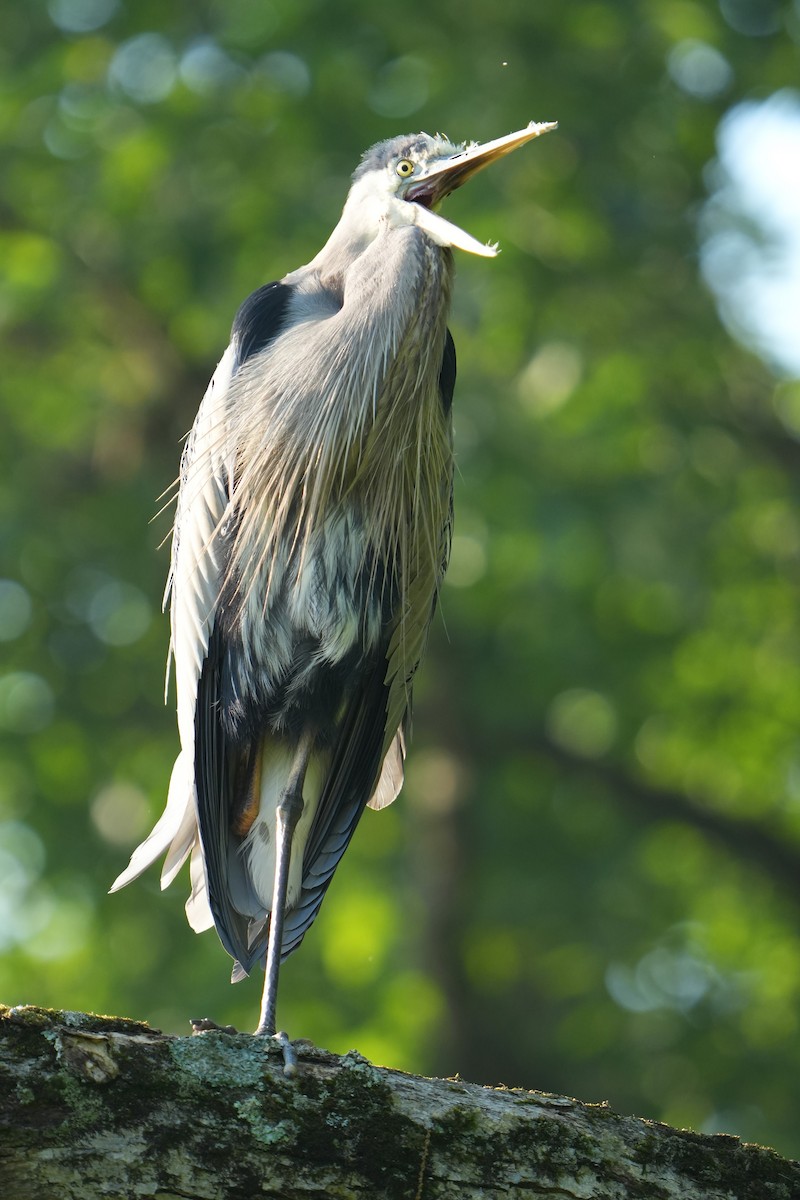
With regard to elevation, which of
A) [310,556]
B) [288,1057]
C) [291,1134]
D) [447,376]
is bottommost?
[291,1134]

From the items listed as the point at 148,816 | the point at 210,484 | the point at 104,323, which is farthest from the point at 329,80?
the point at 210,484

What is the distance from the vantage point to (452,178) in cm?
368

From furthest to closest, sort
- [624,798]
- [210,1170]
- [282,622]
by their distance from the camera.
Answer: [624,798]
[282,622]
[210,1170]

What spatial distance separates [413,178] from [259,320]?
1.81 ft

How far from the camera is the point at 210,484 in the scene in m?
3.72

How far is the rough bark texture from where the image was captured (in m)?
2.02

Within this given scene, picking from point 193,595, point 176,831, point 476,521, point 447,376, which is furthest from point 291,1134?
point 476,521

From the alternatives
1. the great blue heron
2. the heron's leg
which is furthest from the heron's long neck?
the heron's leg

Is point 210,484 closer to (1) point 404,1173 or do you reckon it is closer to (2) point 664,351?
(1) point 404,1173

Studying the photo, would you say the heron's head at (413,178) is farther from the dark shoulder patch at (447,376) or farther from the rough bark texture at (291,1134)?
the rough bark texture at (291,1134)

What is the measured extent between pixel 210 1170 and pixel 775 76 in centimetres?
813

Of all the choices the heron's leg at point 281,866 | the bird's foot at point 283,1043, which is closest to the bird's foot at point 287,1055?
the bird's foot at point 283,1043

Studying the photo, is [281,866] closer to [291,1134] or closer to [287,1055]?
[287,1055]

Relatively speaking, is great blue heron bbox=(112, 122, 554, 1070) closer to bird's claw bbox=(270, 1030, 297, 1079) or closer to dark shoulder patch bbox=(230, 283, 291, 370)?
dark shoulder patch bbox=(230, 283, 291, 370)
